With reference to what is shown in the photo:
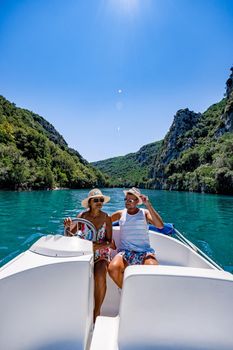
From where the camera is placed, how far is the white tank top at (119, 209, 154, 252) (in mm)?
3449

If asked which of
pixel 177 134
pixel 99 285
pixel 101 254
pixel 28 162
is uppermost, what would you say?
pixel 177 134

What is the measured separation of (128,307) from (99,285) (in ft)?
3.25

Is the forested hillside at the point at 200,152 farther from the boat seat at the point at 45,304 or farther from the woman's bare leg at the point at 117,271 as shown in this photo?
the boat seat at the point at 45,304

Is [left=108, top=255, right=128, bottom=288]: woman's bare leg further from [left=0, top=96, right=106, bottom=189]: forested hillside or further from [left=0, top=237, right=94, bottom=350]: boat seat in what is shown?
[left=0, top=96, right=106, bottom=189]: forested hillside

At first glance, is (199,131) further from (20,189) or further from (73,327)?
(73,327)

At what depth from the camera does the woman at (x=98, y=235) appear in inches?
107

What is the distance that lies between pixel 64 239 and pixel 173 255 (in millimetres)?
2781

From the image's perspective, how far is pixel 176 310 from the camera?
173 centimetres

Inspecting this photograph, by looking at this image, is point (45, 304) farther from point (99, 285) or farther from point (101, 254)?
point (101, 254)

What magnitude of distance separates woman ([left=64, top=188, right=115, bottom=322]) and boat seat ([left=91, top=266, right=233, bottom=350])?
931 millimetres

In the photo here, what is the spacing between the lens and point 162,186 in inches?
3787

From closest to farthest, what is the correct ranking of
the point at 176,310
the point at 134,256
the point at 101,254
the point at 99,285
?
the point at 176,310 → the point at 99,285 → the point at 101,254 → the point at 134,256

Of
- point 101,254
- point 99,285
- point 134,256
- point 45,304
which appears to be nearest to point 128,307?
point 45,304

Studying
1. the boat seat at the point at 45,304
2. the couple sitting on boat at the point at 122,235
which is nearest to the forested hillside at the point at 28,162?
the couple sitting on boat at the point at 122,235
